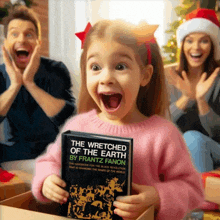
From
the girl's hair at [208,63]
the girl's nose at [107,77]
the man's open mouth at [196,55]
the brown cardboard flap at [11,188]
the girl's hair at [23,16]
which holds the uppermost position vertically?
the girl's hair at [23,16]

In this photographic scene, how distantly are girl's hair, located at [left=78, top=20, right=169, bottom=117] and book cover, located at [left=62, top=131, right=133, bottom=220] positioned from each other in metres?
0.18

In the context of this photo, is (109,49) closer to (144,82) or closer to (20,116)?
(144,82)

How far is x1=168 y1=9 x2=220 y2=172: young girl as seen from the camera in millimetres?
1030

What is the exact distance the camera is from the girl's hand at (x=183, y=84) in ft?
3.50

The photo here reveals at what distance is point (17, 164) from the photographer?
53.8 inches

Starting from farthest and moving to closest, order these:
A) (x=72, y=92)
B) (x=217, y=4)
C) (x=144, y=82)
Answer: (x=72, y=92)
(x=144, y=82)
(x=217, y=4)

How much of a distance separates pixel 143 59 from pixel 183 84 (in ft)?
0.52

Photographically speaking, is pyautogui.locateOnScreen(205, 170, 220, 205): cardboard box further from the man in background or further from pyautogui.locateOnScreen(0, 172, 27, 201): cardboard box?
pyautogui.locateOnScreen(0, 172, 27, 201): cardboard box

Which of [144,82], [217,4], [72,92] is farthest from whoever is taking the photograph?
[72,92]

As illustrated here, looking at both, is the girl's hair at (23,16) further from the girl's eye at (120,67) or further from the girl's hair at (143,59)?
the girl's eye at (120,67)

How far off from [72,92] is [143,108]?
0.30 metres

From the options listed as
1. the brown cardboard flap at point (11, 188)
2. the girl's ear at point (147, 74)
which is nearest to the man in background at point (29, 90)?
the brown cardboard flap at point (11, 188)

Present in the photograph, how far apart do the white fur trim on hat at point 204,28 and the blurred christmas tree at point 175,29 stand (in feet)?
0.07

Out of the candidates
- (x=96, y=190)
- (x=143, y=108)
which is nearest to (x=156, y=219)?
(x=96, y=190)
